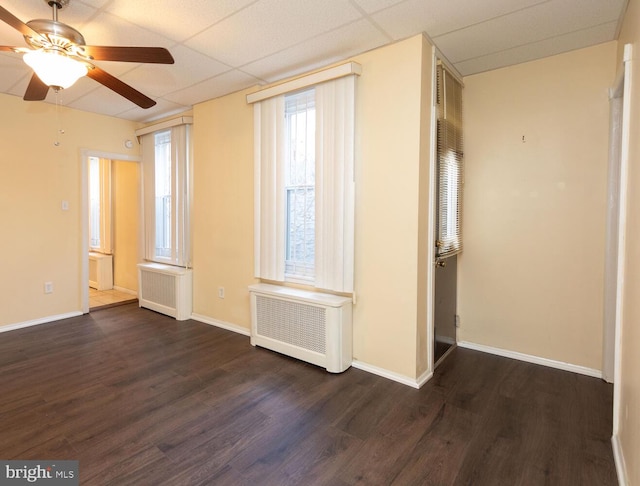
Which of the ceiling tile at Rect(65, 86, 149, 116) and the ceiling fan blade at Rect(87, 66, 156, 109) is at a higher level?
the ceiling tile at Rect(65, 86, 149, 116)

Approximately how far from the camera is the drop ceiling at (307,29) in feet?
7.37

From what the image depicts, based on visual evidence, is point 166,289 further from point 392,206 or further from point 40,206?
point 392,206

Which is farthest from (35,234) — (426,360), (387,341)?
(426,360)

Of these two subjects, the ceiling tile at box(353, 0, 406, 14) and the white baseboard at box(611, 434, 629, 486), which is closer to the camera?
the white baseboard at box(611, 434, 629, 486)

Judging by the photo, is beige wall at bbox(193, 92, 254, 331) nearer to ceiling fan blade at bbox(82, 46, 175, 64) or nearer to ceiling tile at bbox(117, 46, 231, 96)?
ceiling tile at bbox(117, 46, 231, 96)

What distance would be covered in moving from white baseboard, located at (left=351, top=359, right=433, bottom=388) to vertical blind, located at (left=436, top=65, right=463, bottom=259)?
1.02 metres

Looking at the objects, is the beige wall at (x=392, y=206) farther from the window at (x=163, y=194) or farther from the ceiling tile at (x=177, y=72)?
the window at (x=163, y=194)

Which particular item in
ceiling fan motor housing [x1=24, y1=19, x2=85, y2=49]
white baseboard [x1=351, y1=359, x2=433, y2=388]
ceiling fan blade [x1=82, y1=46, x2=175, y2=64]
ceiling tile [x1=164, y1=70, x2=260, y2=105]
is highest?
ceiling tile [x1=164, y1=70, x2=260, y2=105]

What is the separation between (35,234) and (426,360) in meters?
4.70

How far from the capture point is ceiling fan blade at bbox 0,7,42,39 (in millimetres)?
1723

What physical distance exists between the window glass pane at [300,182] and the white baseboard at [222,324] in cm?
98

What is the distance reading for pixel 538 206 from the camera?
307 centimetres
